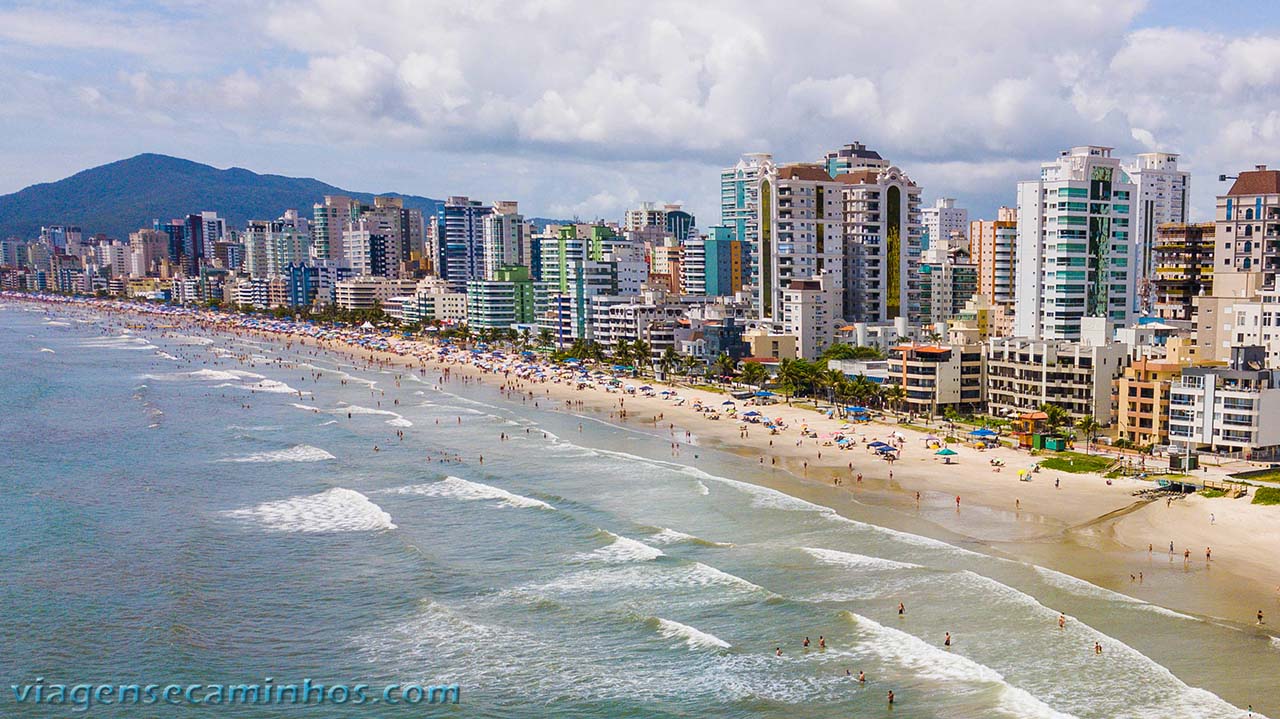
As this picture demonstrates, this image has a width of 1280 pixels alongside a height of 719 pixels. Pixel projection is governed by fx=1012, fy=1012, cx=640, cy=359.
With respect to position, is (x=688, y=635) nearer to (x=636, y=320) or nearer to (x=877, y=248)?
(x=636, y=320)

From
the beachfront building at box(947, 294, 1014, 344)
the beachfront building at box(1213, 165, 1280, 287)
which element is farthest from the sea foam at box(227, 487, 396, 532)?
the beachfront building at box(947, 294, 1014, 344)

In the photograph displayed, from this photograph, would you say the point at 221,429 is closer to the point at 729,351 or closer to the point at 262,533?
the point at 262,533

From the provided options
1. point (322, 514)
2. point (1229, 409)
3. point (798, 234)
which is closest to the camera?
point (322, 514)

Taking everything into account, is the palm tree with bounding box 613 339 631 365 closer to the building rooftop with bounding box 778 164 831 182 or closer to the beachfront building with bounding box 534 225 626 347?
the beachfront building with bounding box 534 225 626 347

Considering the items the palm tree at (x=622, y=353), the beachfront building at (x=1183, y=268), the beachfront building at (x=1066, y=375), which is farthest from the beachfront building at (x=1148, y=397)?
the palm tree at (x=622, y=353)

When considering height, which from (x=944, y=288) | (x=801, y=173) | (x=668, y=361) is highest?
(x=801, y=173)

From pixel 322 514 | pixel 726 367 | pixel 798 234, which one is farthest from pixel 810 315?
pixel 322 514
